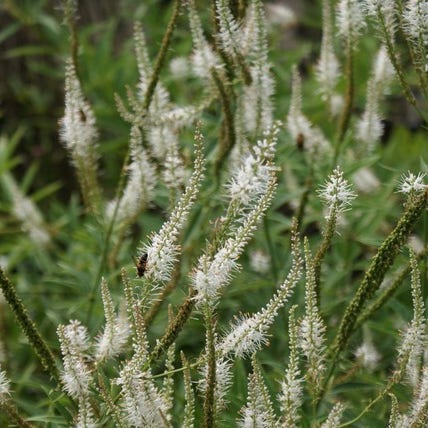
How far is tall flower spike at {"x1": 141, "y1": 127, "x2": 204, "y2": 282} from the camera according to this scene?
1.64 metres

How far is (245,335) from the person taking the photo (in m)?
1.68

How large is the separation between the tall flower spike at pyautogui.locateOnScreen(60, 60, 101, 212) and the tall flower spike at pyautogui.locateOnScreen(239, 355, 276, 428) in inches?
41.0

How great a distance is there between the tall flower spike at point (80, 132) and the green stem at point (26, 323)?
740 mm

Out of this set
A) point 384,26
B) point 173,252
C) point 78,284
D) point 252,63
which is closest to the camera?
point 173,252

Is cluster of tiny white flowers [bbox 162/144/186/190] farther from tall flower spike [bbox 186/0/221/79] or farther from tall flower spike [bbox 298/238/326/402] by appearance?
tall flower spike [bbox 298/238/326/402]

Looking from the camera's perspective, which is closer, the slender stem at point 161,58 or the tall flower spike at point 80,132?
the slender stem at point 161,58

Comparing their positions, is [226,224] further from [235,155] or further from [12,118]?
[12,118]

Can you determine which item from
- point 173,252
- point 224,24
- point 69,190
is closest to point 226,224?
point 173,252

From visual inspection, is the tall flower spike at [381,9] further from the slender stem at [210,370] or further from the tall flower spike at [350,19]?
the slender stem at [210,370]

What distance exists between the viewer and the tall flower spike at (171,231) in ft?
5.38

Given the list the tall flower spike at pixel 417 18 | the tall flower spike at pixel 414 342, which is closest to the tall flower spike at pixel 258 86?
the tall flower spike at pixel 417 18

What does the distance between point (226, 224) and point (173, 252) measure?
162 mm

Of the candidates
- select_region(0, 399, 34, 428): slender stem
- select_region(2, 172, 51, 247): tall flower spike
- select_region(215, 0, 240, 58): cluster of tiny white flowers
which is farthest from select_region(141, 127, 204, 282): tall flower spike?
select_region(2, 172, 51, 247): tall flower spike

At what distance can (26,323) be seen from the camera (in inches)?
69.4
